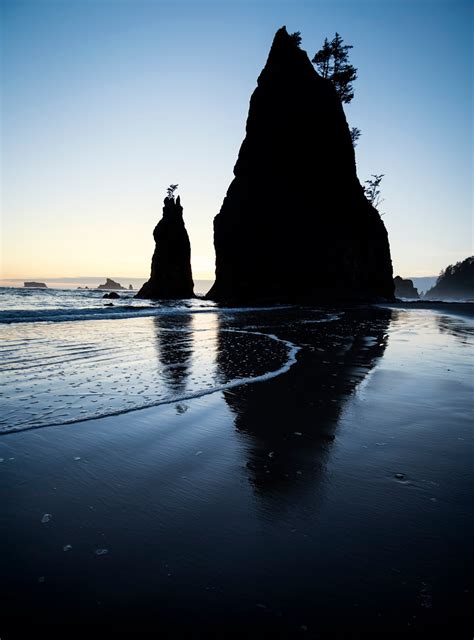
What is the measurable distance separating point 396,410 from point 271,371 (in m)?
2.50

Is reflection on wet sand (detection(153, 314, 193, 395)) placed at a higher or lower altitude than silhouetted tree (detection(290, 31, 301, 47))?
lower

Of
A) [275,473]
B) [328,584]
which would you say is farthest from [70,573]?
[275,473]

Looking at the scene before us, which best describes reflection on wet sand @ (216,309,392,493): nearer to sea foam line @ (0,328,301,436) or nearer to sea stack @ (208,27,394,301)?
sea foam line @ (0,328,301,436)

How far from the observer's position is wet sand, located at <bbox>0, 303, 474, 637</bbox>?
1443 mm

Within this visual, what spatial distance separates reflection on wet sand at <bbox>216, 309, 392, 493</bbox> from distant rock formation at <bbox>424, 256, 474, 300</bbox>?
12398 centimetres

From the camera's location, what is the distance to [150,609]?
4.75 ft

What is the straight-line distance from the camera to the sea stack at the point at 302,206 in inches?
1494

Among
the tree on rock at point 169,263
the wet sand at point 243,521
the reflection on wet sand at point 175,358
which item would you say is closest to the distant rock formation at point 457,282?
the tree on rock at point 169,263

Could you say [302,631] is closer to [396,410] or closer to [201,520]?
[201,520]

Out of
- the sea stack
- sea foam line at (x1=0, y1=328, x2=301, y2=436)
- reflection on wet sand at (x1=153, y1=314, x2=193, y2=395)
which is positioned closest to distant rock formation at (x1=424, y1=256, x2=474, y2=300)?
the sea stack

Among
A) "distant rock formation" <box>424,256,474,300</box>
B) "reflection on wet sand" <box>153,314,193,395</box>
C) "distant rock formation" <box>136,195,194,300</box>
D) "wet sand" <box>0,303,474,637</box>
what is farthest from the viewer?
"distant rock formation" <box>424,256,474,300</box>

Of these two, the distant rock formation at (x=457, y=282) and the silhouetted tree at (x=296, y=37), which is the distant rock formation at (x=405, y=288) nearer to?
the distant rock formation at (x=457, y=282)

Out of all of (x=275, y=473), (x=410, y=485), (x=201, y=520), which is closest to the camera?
(x=201, y=520)

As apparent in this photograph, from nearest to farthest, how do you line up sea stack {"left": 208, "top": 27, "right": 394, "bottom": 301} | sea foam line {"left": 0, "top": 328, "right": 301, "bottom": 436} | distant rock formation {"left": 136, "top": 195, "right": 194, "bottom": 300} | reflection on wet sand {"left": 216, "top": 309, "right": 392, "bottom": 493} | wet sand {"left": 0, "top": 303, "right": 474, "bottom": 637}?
wet sand {"left": 0, "top": 303, "right": 474, "bottom": 637}
reflection on wet sand {"left": 216, "top": 309, "right": 392, "bottom": 493}
sea foam line {"left": 0, "top": 328, "right": 301, "bottom": 436}
sea stack {"left": 208, "top": 27, "right": 394, "bottom": 301}
distant rock formation {"left": 136, "top": 195, "right": 194, "bottom": 300}
